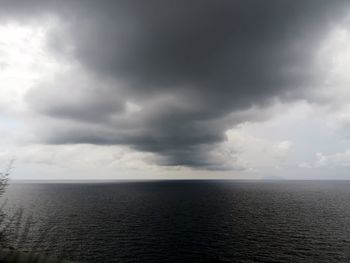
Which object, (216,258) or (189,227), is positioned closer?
(216,258)

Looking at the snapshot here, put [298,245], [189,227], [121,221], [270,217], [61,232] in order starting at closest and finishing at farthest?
[298,245] < [61,232] < [189,227] < [121,221] < [270,217]

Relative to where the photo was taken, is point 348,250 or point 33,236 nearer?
point 348,250

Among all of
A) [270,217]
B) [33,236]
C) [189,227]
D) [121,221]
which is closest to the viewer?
[33,236]

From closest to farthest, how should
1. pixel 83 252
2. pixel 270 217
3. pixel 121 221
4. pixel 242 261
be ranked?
pixel 242 261 → pixel 83 252 → pixel 121 221 → pixel 270 217

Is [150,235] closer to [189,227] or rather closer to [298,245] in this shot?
[189,227]

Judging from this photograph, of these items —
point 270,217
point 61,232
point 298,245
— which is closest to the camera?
point 298,245

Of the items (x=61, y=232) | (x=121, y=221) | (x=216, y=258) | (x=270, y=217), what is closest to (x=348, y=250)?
(x=216, y=258)

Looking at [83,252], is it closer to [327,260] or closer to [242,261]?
[242,261]

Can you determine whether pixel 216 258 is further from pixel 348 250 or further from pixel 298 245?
pixel 348 250

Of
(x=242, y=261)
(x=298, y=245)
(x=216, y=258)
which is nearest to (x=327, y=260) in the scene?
(x=298, y=245)
